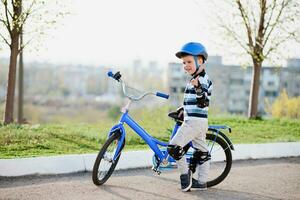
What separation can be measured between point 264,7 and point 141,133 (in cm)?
856

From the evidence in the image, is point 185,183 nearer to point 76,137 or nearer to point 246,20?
point 76,137

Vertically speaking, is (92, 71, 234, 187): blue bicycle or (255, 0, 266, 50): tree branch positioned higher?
(255, 0, 266, 50): tree branch

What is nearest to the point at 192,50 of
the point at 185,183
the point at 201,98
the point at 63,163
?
the point at 201,98

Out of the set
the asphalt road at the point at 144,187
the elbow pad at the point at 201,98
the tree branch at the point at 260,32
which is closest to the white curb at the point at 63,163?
the asphalt road at the point at 144,187

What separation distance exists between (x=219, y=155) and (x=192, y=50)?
155 cm

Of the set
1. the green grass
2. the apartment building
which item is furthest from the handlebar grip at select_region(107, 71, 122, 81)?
the apartment building

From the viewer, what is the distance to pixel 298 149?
8.52 m

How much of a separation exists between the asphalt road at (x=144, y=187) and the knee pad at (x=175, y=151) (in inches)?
15.3

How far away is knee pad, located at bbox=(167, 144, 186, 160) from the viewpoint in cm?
564

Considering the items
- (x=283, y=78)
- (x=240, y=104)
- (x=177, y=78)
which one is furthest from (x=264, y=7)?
(x=240, y=104)

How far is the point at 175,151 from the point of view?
564cm

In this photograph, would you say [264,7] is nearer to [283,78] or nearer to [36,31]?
[36,31]

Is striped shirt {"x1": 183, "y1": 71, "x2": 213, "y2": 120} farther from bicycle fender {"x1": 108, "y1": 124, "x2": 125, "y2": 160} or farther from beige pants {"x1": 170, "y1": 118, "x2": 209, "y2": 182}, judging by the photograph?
bicycle fender {"x1": 108, "y1": 124, "x2": 125, "y2": 160}

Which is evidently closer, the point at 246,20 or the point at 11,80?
the point at 11,80
